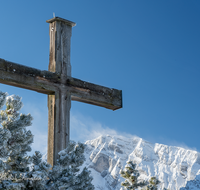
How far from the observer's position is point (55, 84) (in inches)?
150

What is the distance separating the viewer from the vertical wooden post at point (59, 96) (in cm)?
354

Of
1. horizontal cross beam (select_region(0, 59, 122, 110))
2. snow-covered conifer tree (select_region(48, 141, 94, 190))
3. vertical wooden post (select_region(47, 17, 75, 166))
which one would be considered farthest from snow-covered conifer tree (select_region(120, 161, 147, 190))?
snow-covered conifer tree (select_region(48, 141, 94, 190))

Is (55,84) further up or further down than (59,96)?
further up

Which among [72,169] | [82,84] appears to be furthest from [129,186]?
[72,169]

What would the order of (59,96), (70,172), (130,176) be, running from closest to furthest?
1. (70,172)
2. (59,96)
3. (130,176)

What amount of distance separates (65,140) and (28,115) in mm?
683

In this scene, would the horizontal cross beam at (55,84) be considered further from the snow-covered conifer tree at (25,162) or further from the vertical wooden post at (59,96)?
the snow-covered conifer tree at (25,162)

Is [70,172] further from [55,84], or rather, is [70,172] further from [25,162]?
[55,84]

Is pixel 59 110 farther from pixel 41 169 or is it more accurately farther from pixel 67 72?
pixel 41 169

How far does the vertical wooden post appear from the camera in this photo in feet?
11.6

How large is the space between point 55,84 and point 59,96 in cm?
17

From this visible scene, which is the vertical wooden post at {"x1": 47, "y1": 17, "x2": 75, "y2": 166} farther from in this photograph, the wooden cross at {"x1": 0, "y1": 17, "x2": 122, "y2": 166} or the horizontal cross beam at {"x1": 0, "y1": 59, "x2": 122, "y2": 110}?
the horizontal cross beam at {"x1": 0, "y1": 59, "x2": 122, "y2": 110}

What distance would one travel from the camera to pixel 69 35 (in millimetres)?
4270

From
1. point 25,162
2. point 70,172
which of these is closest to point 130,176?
point 70,172
